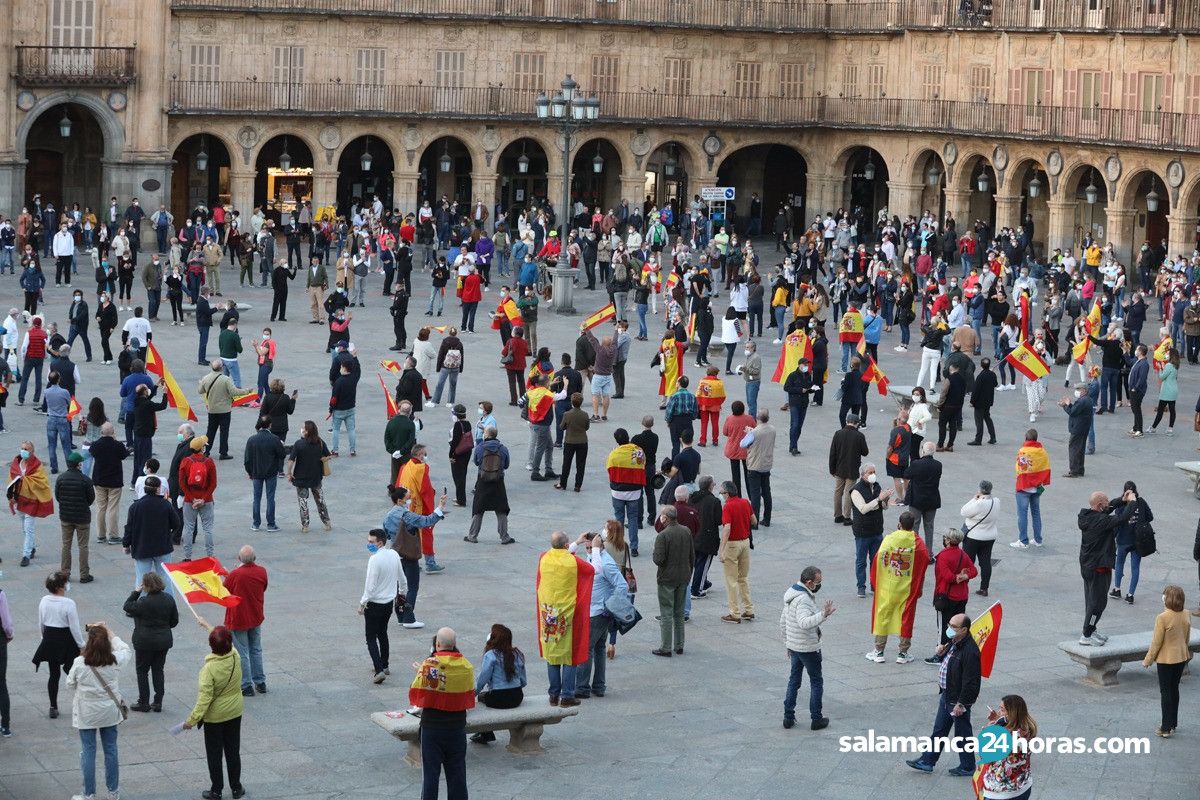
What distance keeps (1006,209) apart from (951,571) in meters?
39.1

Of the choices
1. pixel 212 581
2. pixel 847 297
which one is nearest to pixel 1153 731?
pixel 212 581

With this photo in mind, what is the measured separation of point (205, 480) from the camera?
74.3ft

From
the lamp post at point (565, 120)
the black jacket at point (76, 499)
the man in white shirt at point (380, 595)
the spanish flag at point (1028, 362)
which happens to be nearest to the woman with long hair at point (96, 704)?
the man in white shirt at point (380, 595)

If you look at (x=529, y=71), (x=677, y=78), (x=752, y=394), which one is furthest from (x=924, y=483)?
(x=677, y=78)

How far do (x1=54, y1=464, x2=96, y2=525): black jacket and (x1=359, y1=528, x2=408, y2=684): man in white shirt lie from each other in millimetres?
4135

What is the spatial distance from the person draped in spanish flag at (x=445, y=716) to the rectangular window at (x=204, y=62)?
42344 mm

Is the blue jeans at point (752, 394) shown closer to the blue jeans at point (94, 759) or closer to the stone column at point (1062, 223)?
the blue jeans at point (94, 759)

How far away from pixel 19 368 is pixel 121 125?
22.5m

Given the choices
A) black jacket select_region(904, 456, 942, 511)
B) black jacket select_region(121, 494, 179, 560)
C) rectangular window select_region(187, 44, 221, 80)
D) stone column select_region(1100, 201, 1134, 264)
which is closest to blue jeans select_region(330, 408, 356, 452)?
black jacket select_region(121, 494, 179, 560)

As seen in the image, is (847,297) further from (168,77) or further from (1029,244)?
(168,77)

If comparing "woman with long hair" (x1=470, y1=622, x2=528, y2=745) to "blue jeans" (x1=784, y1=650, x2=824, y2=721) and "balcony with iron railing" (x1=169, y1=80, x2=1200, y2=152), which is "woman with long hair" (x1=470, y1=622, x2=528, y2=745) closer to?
"blue jeans" (x1=784, y1=650, x2=824, y2=721)

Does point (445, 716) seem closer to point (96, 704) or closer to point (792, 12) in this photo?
point (96, 704)

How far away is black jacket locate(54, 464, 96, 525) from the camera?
2180cm

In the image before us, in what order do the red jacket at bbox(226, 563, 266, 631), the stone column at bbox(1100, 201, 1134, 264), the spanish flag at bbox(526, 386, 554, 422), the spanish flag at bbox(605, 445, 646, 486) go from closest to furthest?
the red jacket at bbox(226, 563, 266, 631) → the spanish flag at bbox(605, 445, 646, 486) → the spanish flag at bbox(526, 386, 554, 422) → the stone column at bbox(1100, 201, 1134, 264)
